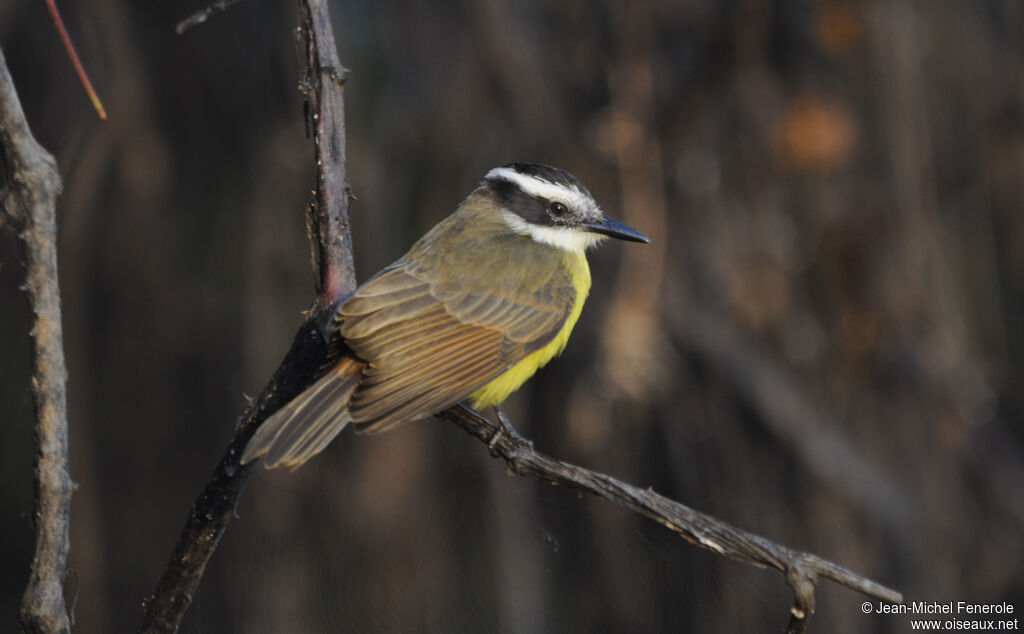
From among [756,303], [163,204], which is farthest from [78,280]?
[756,303]

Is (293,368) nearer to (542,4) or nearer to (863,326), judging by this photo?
(542,4)

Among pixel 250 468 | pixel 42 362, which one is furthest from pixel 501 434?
pixel 42 362

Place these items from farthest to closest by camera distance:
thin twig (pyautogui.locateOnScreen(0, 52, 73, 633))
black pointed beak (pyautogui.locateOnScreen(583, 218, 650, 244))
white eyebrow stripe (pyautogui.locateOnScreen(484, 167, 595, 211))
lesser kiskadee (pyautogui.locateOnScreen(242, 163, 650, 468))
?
white eyebrow stripe (pyautogui.locateOnScreen(484, 167, 595, 211))
black pointed beak (pyautogui.locateOnScreen(583, 218, 650, 244))
lesser kiskadee (pyautogui.locateOnScreen(242, 163, 650, 468))
thin twig (pyautogui.locateOnScreen(0, 52, 73, 633))

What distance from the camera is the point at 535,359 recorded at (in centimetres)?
304

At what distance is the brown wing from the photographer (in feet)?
8.06

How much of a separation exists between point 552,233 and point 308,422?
1.37 m

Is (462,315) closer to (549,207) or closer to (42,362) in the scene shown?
(549,207)

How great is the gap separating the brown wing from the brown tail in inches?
1.8

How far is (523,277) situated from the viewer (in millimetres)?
3107

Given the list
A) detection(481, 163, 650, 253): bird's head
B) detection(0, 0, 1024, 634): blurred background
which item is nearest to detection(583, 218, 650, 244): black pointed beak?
detection(481, 163, 650, 253): bird's head

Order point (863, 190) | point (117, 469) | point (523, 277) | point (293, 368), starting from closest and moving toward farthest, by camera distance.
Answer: point (293, 368)
point (523, 277)
point (863, 190)
point (117, 469)

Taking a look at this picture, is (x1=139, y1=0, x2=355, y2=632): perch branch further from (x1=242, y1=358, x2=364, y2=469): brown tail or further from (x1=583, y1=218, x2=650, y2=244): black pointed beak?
(x1=583, y1=218, x2=650, y2=244): black pointed beak

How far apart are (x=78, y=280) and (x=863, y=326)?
3.13 m

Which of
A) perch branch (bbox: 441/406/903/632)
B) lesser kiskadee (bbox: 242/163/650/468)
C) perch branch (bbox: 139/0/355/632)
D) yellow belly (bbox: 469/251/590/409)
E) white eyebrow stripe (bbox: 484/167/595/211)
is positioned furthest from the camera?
white eyebrow stripe (bbox: 484/167/595/211)
